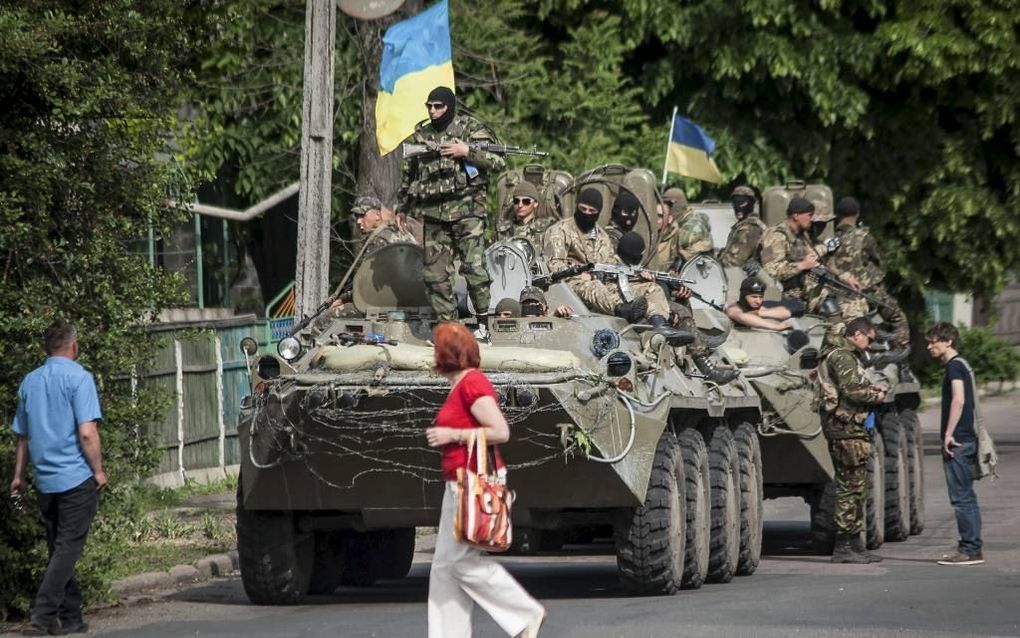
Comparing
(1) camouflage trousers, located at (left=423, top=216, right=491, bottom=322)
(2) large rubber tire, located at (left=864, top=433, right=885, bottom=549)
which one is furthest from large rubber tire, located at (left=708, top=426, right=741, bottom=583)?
(2) large rubber tire, located at (left=864, top=433, right=885, bottom=549)

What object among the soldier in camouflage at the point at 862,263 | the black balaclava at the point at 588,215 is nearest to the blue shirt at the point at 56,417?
the black balaclava at the point at 588,215

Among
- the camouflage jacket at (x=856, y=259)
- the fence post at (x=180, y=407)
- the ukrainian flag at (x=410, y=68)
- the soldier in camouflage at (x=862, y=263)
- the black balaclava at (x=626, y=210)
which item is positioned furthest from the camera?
the fence post at (x=180, y=407)

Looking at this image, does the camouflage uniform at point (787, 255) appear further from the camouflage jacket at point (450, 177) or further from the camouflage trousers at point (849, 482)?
the camouflage jacket at point (450, 177)

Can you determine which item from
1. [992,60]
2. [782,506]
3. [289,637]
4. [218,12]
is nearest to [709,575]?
[289,637]

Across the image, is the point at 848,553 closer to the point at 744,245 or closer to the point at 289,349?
the point at 744,245

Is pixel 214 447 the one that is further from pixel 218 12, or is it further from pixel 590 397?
pixel 590 397

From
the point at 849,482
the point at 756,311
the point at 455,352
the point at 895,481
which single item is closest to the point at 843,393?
the point at 849,482

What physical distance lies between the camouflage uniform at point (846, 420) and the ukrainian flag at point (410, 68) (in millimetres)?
4799

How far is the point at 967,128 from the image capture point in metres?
25.5

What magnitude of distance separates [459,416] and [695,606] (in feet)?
11.0

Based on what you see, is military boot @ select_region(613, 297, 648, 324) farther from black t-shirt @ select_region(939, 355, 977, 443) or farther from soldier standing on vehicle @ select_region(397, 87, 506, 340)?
black t-shirt @ select_region(939, 355, 977, 443)

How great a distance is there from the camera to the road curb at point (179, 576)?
1427cm

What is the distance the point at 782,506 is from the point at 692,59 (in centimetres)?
568

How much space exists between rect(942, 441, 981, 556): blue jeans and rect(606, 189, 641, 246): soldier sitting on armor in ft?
9.60
